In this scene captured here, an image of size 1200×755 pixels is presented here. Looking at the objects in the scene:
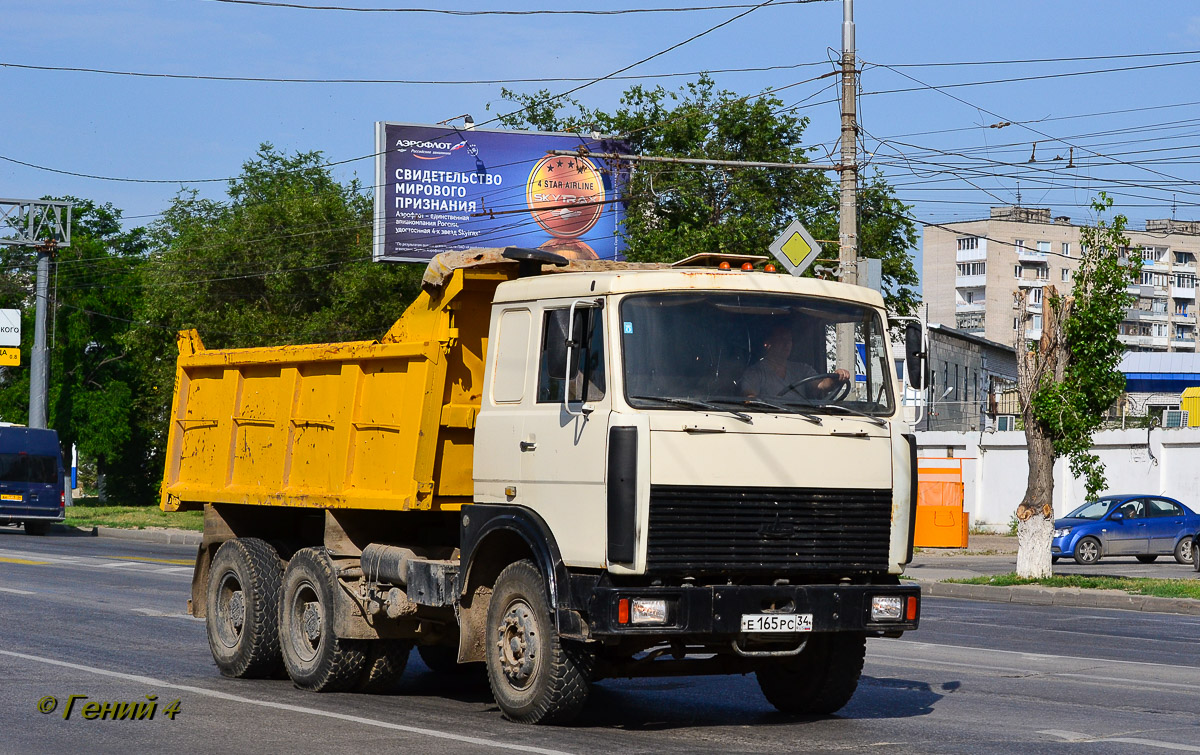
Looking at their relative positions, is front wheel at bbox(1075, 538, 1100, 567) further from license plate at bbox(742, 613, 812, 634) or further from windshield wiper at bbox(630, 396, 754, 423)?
windshield wiper at bbox(630, 396, 754, 423)

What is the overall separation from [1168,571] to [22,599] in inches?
803

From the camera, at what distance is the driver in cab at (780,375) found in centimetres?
826

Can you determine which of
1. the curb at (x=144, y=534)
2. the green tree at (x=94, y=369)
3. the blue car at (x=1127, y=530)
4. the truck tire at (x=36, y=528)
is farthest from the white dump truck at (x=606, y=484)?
the green tree at (x=94, y=369)

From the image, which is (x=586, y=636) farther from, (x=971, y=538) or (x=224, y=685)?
(x=971, y=538)

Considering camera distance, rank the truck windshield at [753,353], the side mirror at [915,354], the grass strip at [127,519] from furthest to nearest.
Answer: the grass strip at [127,519]
the side mirror at [915,354]
the truck windshield at [753,353]

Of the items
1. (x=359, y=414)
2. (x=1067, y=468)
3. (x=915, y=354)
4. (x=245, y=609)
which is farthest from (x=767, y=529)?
(x=1067, y=468)

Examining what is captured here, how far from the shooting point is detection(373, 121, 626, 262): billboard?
34.4 meters

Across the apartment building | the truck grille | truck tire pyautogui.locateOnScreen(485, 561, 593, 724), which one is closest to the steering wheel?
the truck grille

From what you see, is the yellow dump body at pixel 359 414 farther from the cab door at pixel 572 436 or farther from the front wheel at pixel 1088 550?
the front wheel at pixel 1088 550

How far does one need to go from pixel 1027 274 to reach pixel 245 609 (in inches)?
4657

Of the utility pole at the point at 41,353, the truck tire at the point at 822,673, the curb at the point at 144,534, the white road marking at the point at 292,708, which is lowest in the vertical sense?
the curb at the point at 144,534

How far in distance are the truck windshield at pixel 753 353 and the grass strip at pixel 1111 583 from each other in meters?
13.2

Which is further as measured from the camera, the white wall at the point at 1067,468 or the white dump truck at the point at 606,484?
the white wall at the point at 1067,468

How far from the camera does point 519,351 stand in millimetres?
8828
